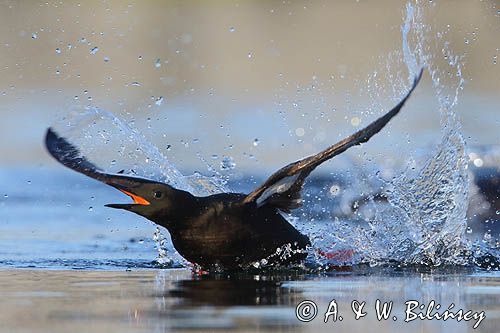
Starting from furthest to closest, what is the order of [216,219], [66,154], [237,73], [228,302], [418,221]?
[237,73], [418,221], [66,154], [216,219], [228,302]

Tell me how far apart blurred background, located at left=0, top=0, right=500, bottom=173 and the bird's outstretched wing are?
4.39 meters

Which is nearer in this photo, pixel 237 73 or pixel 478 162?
pixel 478 162

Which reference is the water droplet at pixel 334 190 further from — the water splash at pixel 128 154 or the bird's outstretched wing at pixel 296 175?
the bird's outstretched wing at pixel 296 175

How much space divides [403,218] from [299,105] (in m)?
6.19

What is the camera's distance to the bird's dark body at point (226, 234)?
29.6 feet

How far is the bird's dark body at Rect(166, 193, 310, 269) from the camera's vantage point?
9031mm

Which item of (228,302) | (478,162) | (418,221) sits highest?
(478,162)

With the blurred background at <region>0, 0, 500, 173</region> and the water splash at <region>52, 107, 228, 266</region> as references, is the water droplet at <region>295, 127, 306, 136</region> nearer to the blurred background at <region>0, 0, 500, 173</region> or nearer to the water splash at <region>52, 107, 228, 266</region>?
the blurred background at <region>0, 0, 500, 173</region>

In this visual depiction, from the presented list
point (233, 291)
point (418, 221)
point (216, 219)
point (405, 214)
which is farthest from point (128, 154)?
point (233, 291)

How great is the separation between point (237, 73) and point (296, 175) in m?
11.3

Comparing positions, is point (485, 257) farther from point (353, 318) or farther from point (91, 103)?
point (91, 103)

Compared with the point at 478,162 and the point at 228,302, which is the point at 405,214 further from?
the point at 478,162

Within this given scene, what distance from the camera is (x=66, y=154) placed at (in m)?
9.41

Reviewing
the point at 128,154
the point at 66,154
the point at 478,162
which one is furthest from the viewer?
the point at 478,162
